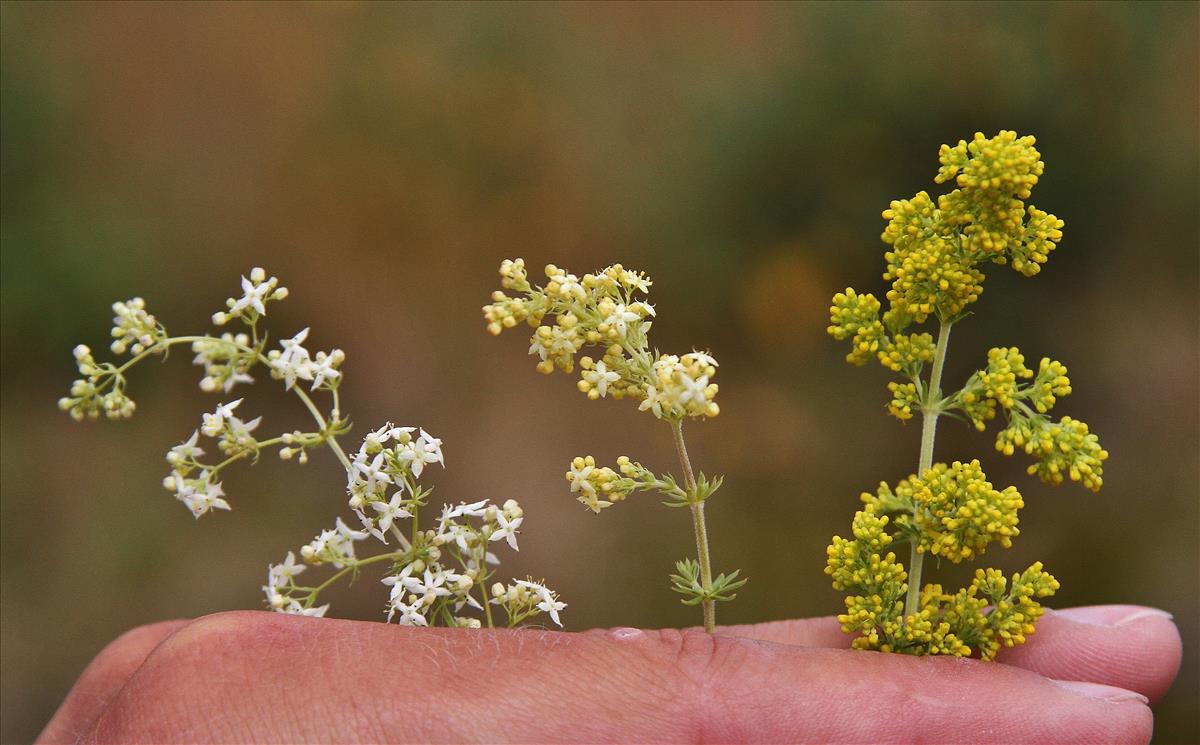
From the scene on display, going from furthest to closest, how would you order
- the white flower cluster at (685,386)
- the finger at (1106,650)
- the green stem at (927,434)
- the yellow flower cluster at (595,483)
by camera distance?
the finger at (1106,650), the green stem at (927,434), the yellow flower cluster at (595,483), the white flower cluster at (685,386)

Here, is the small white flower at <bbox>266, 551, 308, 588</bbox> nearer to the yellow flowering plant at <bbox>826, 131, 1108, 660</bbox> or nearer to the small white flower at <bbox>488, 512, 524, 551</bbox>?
the small white flower at <bbox>488, 512, 524, 551</bbox>

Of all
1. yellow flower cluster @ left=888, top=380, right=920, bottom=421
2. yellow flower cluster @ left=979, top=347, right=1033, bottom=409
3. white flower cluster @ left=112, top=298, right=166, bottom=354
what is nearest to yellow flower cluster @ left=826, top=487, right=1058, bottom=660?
yellow flower cluster @ left=888, top=380, right=920, bottom=421

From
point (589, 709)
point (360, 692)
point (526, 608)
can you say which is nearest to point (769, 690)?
point (589, 709)

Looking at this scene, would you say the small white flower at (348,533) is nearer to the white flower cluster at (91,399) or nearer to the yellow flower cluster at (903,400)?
the white flower cluster at (91,399)

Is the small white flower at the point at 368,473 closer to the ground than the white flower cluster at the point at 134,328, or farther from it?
closer to the ground

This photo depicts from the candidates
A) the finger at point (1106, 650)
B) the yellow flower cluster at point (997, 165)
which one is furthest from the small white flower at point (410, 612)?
the finger at point (1106, 650)

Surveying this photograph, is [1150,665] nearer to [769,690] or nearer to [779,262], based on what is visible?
[769,690]

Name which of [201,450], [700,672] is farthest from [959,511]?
[201,450]
